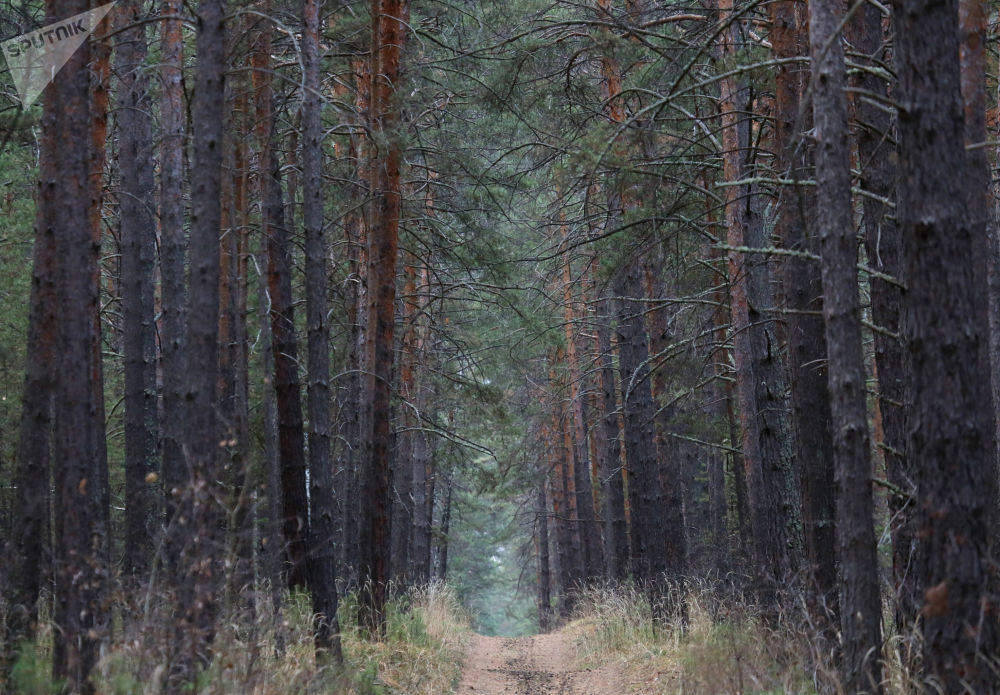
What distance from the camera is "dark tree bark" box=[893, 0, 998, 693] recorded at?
4.71 m

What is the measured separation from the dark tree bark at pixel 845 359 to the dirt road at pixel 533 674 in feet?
17.5

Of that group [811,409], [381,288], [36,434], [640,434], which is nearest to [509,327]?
[640,434]

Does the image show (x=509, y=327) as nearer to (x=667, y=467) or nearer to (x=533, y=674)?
(x=667, y=467)

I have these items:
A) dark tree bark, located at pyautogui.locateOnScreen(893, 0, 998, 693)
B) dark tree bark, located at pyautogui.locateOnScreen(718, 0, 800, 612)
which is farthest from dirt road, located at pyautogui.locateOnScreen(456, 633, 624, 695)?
dark tree bark, located at pyautogui.locateOnScreen(893, 0, 998, 693)

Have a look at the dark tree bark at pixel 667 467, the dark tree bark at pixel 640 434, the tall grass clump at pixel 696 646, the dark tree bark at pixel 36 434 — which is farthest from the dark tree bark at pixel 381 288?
the dark tree bark at pixel 36 434

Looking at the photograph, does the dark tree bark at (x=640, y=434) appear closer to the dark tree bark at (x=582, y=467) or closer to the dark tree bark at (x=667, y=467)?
the dark tree bark at (x=667, y=467)

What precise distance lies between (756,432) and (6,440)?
453 inches

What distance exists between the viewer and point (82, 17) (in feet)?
20.4

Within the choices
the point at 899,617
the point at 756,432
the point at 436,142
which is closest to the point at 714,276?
the point at 756,432

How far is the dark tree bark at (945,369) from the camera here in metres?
4.71

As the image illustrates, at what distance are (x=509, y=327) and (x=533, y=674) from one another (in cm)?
833

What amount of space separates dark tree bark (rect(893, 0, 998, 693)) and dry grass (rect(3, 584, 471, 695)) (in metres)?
3.97

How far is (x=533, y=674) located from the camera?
45.3 feet

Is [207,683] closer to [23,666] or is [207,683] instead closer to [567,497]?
[23,666]
